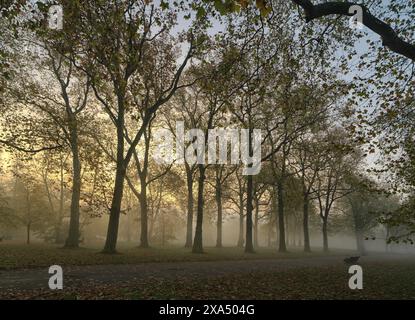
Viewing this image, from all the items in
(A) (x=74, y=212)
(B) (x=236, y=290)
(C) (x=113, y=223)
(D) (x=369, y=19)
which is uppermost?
(D) (x=369, y=19)

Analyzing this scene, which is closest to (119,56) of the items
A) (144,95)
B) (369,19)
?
(144,95)

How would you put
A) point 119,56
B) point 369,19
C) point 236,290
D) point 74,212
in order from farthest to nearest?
point 74,212 → point 119,56 → point 236,290 → point 369,19

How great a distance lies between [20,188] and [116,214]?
42.8m

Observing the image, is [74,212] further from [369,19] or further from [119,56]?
[369,19]

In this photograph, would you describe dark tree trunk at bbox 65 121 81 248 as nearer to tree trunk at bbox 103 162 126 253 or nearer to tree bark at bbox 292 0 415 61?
tree trunk at bbox 103 162 126 253

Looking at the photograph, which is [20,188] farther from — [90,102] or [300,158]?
[300,158]

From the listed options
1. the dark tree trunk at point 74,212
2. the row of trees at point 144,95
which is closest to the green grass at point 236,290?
the row of trees at point 144,95

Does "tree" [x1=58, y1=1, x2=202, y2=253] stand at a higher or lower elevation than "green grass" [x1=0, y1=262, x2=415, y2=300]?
higher

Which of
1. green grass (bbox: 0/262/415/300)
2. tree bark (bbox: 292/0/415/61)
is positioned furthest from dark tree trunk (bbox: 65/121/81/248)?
tree bark (bbox: 292/0/415/61)

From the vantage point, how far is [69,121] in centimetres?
2130

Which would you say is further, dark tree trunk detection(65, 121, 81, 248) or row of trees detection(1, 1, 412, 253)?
dark tree trunk detection(65, 121, 81, 248)

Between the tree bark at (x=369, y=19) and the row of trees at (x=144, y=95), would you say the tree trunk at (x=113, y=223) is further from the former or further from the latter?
the tree bark at (x=369, y=19)

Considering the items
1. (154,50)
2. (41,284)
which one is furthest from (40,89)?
(41,284)
